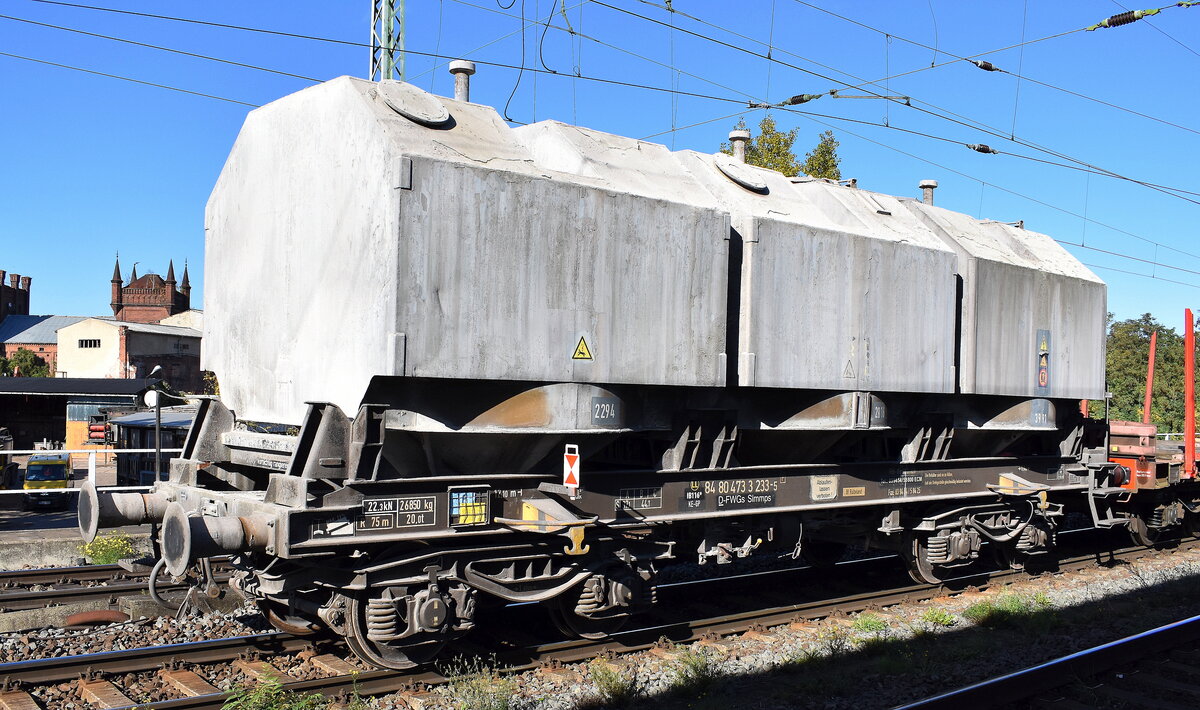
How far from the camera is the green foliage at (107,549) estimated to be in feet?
39.0

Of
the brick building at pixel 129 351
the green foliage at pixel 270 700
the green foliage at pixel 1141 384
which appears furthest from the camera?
the brick building at pixel 129 351

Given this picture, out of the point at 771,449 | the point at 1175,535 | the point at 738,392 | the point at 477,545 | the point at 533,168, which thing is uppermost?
the point at 533,168

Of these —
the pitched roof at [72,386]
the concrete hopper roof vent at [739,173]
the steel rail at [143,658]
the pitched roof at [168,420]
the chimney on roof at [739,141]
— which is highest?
the chimney on roof at [739,141]

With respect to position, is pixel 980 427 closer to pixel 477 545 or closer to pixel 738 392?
pixel 738 392

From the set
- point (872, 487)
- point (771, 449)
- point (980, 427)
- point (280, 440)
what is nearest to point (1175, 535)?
point (980, 427)

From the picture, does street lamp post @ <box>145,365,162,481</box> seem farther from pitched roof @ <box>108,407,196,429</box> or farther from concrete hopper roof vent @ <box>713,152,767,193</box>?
concrete hopper roof vent @ <box>713,152,767,193</box>

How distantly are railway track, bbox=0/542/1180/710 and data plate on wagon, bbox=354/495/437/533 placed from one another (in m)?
1.12

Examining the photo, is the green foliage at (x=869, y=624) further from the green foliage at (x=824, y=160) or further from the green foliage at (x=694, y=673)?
the green foliage at (x=824, y=160)

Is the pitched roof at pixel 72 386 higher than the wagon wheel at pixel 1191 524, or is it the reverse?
the pitched roof at pixel 72 386

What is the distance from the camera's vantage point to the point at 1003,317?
11039 mm

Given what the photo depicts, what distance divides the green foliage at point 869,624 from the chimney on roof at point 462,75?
6163 millimetres

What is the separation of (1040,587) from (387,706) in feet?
28.0

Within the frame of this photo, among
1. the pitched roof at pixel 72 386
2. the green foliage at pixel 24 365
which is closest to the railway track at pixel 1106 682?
the pitched roof at pixel 72 386

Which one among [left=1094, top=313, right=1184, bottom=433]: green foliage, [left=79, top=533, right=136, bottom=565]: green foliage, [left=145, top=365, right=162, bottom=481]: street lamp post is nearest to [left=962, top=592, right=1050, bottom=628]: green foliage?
[left=145, top=365, right=162, bottom=481]: street lamp post
